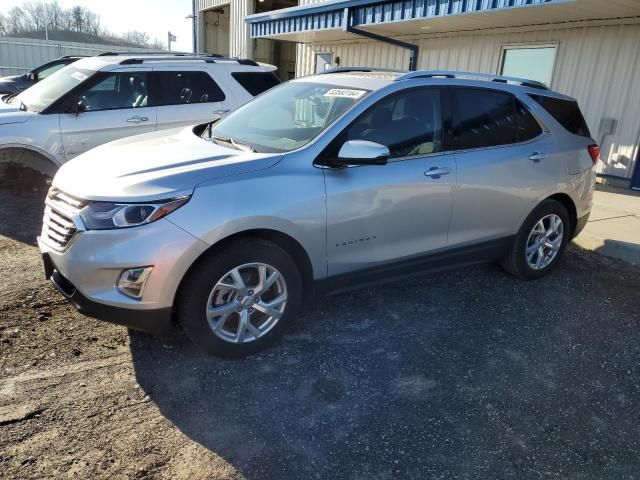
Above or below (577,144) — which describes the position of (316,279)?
below

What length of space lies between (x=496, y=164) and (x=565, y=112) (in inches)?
48.0

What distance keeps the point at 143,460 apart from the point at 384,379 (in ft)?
4.86

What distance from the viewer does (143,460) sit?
99.6 inches

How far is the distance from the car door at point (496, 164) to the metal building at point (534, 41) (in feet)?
11.5

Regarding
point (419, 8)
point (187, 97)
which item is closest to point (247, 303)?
point (187, 97)

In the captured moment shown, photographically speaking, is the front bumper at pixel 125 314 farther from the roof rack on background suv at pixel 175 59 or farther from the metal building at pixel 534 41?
the metal building at pixel 534 41

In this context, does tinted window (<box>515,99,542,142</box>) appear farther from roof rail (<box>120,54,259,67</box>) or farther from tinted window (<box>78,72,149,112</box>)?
tinted window (<box>78,72,149,112</box>)

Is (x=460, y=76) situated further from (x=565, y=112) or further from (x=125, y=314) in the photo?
(x=125, y=314)

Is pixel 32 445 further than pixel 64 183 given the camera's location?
No

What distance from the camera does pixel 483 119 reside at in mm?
4301

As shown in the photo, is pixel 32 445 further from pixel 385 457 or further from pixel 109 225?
pixel 385 457

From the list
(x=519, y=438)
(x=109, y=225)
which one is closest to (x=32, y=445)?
(x=109, y=225)

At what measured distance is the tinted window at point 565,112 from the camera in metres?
4.77

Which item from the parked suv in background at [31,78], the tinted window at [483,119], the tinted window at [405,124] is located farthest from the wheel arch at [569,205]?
the parked suv in background at [31,78]
